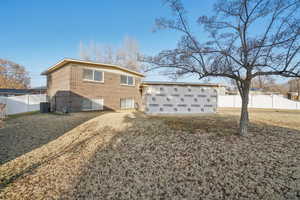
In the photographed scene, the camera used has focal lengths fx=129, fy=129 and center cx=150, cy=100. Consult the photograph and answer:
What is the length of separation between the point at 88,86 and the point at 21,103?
9084 millimetres

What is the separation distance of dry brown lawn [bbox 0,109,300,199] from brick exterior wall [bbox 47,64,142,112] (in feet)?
22.7

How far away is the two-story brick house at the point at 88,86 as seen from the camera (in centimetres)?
1057

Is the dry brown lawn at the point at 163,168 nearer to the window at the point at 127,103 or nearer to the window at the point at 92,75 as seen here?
the window at the point at 92,75

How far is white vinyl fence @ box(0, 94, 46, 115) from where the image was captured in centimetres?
1266

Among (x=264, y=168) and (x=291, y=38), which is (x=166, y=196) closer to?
(x=264, y=168)

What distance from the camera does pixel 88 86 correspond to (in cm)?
1119

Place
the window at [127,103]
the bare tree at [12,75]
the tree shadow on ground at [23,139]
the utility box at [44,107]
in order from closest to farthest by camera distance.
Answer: the tree shadow on ground at [23,139]
the utility box at [44,107]
the window at [127,103]
the bare tree at [12,75]

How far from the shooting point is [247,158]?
9.83ft

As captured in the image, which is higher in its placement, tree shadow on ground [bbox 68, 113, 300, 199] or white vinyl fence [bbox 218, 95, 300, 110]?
white vinyl fence [bbox 218, 95, 300, 110]

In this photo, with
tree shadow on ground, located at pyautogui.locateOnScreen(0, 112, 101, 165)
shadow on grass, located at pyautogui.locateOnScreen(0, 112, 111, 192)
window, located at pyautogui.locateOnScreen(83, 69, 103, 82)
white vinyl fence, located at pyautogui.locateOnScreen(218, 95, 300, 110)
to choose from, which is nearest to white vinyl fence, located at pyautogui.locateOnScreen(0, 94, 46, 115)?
window, located at pyautogui.locateOnScreen(83, 69, 103, 82)

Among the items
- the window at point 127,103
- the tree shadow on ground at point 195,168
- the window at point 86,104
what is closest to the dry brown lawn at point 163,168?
the tree shadow on ground at point 195,168

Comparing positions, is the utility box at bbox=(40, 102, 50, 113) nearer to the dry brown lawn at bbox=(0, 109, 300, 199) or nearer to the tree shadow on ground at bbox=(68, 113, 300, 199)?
the dry brown lawn at bbox=(0, 109, 300, 199)

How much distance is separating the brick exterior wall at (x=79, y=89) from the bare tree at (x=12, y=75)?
20434 millimetres

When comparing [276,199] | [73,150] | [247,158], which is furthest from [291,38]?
[73,150]
